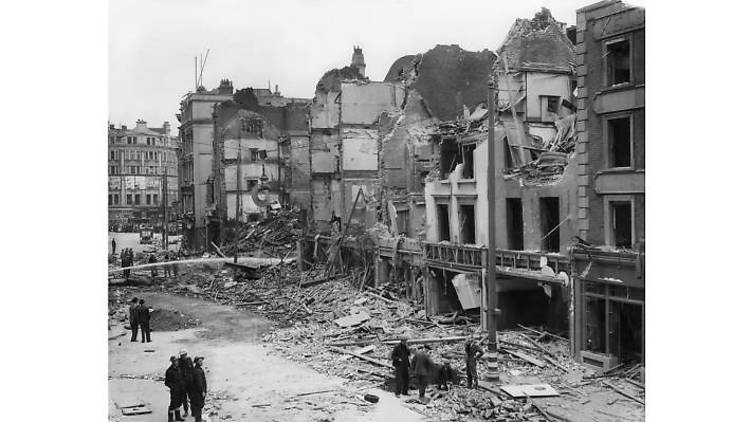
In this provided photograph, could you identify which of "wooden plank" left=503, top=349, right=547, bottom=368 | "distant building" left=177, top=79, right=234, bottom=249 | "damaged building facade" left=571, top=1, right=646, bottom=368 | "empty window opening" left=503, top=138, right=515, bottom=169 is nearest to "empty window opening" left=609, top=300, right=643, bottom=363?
"damaged building facade" left=571, top=1, right=646, bottom=368

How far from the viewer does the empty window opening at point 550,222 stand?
14.3 meters

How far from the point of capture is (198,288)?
15.2m

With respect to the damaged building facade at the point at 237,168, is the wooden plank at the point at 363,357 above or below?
below

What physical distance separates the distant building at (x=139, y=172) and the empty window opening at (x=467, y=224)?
639 centimetres

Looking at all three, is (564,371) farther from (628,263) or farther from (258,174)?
(258,174)

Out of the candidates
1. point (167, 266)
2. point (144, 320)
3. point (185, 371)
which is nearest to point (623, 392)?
point (185, 371)

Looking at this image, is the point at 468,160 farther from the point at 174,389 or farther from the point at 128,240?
the point at 174,389

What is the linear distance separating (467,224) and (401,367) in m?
5.05

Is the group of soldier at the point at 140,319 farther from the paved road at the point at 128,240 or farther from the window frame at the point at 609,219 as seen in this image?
the window frame at the point at 609,219

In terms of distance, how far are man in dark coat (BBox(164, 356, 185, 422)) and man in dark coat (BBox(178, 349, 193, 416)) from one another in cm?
5

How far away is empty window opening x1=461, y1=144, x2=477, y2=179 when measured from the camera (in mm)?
16297

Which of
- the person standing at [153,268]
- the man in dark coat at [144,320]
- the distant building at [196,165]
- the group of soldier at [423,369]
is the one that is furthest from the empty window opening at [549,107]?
the man in dark coat at [144,320]

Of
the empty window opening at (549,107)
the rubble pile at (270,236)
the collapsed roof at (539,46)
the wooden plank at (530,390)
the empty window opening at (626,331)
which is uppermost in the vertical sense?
the collapsed roof at (539,46)

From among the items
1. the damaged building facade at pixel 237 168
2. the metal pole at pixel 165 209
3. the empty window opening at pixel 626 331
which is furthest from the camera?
the damaged building facade at pixel 237 168
